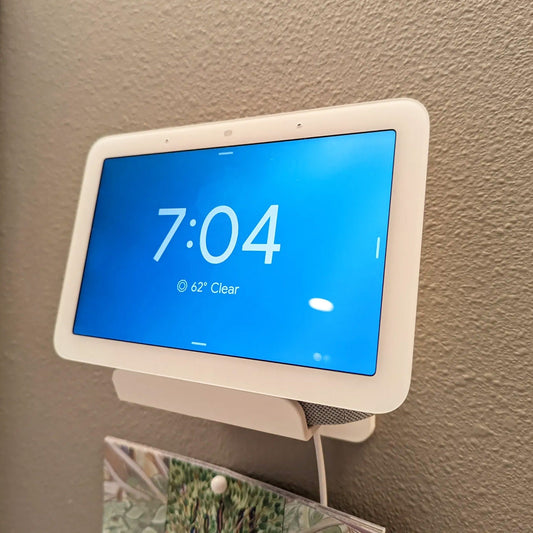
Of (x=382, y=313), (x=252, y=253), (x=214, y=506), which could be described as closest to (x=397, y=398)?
(x=382, y=313)

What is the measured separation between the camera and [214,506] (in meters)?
0.50

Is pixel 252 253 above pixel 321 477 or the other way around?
above

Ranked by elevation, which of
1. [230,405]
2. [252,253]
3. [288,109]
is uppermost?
[288,109]

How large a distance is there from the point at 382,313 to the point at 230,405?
166 mm

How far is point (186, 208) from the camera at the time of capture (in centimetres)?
46

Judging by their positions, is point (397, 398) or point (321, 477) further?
point (321, 477)

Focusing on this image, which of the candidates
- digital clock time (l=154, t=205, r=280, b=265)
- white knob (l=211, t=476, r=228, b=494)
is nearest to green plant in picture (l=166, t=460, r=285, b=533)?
white knob (l=211, t=476, r=228, b=494)

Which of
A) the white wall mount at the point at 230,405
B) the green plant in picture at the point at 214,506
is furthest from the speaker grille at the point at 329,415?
the green plant in picture at the point at 214,506

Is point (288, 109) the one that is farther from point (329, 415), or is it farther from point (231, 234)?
point (329, 415)

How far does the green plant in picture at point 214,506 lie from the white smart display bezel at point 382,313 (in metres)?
0.17

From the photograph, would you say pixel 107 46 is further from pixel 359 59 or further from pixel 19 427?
pixel 19 427

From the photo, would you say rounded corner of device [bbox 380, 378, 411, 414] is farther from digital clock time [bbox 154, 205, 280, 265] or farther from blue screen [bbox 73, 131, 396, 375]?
digital clock time [bbox 154, 205, 280, 265]

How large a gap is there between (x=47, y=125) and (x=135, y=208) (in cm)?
35

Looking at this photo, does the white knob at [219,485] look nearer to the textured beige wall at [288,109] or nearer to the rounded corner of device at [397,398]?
the textured beige wall at [288,109]
